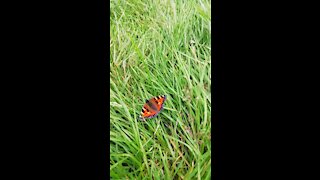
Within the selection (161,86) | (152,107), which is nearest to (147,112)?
(152,107)

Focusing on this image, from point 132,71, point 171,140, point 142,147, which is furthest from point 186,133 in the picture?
point 132,71

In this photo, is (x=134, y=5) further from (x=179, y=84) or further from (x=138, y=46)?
(x=179, y=84)

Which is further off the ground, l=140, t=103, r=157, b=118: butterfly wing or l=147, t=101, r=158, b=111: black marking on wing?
l=147, t=101, r=158, b=111: black marking on wing

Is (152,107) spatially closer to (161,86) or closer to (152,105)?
(152,105)

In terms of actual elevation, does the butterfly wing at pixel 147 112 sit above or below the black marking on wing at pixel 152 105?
below
